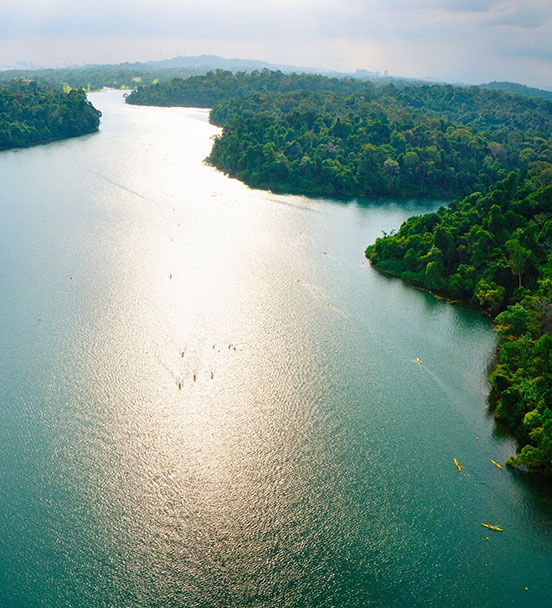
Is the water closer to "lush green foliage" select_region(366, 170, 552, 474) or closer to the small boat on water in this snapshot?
the small boat on water

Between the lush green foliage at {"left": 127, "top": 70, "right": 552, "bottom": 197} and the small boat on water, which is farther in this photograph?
the lush green foliage at {"left": 127, "top": 70, "right": 552, "bottom": 197}

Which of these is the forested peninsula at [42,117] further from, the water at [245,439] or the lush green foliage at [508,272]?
the lush green foliage at [508,272]

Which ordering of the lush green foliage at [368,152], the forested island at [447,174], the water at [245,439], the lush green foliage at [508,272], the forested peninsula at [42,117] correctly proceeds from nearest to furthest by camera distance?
the water at [245,439], the lush green foliage at [508,272], the forested island at [447,174], the lush green foliage at [368,152], the forested peninsula at [42,117]

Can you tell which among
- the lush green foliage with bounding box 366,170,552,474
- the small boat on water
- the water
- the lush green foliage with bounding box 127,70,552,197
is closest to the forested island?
the lush green foliage with bounding box 366,170,552,474

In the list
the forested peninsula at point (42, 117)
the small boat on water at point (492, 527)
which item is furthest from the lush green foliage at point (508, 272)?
the forested peninsula at point (42, 117)

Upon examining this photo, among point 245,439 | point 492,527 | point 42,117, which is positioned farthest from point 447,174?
point 42,117
